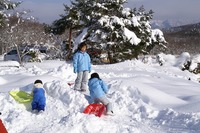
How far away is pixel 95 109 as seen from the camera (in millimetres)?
7570

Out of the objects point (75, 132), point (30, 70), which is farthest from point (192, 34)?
point (75, 132)

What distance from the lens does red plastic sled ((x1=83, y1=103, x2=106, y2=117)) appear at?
747 centimetres

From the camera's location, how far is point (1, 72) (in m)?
15.3

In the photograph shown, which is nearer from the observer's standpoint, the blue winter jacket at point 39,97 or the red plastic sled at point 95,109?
the red plastic sled at point 95,109

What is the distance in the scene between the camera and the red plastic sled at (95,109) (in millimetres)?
7470

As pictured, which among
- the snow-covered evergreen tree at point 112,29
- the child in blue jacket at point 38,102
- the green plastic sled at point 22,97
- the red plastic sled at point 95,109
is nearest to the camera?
the red plastic sled at point 95,109

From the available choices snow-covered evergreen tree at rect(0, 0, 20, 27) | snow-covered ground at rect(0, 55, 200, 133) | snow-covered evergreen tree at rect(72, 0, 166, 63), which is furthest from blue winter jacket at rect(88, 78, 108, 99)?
snow-covered evergreen tree at rect(72, 0, 166, 63)

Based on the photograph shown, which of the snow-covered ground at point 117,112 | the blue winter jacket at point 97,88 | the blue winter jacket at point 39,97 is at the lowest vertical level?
the snow-covered ground at point 117,112

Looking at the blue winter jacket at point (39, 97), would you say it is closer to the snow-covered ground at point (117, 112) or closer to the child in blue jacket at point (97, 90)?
the snow-covered ground at point (117, 112)

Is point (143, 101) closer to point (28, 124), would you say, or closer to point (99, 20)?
point (28, 124)

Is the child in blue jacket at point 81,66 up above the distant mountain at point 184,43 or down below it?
below

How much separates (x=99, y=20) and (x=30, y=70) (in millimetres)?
8224

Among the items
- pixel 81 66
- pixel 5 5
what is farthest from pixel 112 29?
pixel 81 66

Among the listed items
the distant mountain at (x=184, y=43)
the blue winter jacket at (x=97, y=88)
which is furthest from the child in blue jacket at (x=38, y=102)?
the distant mountain at (x=184, y=43)
